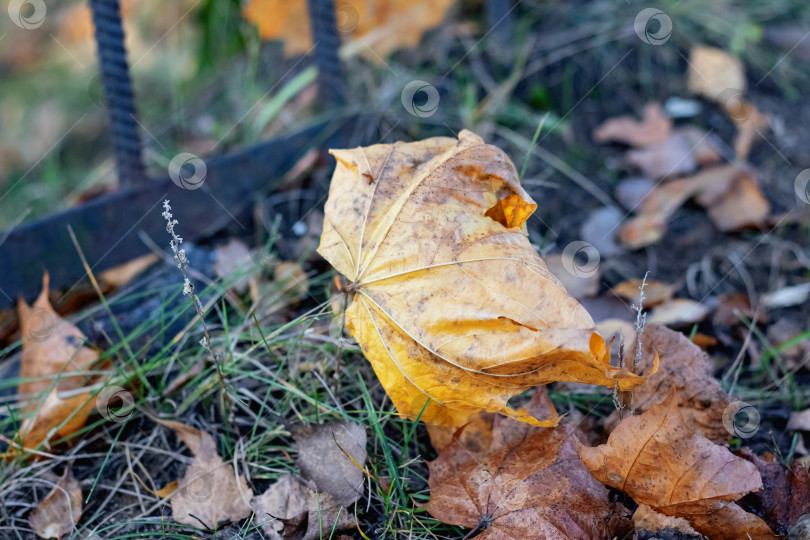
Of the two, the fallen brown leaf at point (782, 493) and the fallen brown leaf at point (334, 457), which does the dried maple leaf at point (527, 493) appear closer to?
the fallen brown leaf at point (334, 457)

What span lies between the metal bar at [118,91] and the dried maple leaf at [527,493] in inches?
45.7

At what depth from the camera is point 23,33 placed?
416 centimetres

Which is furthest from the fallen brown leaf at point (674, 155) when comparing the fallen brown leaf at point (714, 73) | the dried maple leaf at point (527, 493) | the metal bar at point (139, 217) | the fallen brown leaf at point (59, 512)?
the fallen brown leaf at point (59, 512)

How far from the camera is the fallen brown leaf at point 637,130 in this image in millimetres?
2256

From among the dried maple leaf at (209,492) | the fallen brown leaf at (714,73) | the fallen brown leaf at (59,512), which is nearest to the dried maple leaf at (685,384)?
the dried maple leaf at (209,492)

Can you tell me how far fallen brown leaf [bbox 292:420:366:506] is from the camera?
3.85 feet

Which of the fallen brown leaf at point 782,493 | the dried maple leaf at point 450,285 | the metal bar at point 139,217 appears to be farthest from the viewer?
the metal bar at point 139,217

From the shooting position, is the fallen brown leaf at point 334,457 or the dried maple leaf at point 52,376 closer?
the fallen brown leaf at point 334,457

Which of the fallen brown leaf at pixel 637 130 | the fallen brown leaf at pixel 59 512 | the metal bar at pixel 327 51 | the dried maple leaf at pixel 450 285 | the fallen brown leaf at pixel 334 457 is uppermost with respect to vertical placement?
the metal bar at pixel 327 51

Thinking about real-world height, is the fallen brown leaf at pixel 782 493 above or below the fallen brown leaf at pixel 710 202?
below

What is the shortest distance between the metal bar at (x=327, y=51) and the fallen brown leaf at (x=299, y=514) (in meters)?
1.30

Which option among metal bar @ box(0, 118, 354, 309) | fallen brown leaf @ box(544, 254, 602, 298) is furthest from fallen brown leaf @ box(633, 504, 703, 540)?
metal bar @ box(0, 118, 354, 309)

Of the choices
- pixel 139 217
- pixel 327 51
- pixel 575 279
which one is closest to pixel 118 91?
pixel 139 217

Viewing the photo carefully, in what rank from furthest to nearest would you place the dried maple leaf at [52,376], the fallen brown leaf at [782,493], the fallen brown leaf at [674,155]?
1. the fallen brown leaf at [674,155]
2. the dried maple leaf at [52,376]
3. the fallen brown leaf at [782,493]
